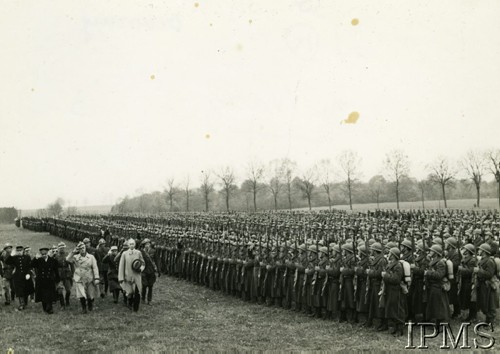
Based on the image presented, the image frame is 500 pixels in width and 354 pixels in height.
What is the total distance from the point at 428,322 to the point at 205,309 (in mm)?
5561

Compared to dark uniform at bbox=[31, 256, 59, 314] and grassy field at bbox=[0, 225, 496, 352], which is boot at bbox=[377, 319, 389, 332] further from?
dark uniform at bbox=[31, 256, 59, 314]

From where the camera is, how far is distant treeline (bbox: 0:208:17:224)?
7138 centimetres

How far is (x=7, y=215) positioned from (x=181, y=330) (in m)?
71.1

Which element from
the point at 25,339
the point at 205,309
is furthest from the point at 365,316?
the point at 25,339

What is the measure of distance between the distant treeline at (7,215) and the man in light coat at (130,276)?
220 feet

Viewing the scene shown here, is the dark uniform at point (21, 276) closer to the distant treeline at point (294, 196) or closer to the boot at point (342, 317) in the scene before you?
the boot at point (342, 317)

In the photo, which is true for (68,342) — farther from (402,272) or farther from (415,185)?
→ (415,185)

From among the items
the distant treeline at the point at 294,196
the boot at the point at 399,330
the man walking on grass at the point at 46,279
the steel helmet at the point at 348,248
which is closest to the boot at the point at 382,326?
the boot at the point at 399,330

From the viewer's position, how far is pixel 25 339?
9.48m

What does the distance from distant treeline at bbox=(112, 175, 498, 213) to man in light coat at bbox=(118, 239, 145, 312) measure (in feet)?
190

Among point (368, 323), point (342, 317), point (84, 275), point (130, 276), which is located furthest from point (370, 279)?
point (84, 275)

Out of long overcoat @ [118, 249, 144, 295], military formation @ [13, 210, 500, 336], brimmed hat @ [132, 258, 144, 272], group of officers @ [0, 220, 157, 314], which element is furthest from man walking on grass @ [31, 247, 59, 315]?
military formation @ [13, 210, 500, 336]

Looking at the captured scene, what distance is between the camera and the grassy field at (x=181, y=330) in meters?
8.81

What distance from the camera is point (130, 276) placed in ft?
40.1
